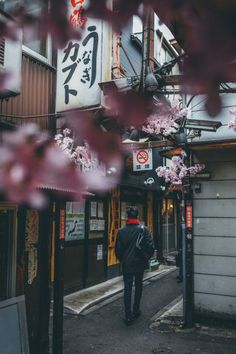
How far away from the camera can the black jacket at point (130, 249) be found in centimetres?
789

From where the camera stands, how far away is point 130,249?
8008 mm

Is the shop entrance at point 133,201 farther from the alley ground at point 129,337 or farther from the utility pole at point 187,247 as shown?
the utility pole at point 187,247

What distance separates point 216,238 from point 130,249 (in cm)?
186

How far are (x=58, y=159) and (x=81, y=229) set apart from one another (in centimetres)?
998

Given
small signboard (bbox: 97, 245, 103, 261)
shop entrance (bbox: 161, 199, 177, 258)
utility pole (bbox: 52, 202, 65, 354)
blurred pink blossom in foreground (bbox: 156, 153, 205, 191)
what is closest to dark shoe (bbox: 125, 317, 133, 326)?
utility pole (bbox: 52, 202, 65, 354)

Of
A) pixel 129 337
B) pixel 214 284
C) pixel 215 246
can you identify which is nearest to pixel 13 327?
pixel 129 337

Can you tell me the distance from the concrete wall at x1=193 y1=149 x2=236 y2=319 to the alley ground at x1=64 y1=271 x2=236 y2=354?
696 mm

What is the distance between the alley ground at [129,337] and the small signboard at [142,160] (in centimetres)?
458

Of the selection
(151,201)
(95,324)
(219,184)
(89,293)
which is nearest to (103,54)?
(219,184)

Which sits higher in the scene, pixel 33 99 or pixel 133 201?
pixel 33 99

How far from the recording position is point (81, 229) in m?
11.0

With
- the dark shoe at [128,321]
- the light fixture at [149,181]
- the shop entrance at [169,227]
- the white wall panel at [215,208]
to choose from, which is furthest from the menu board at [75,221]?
the shop entrance at [169,227]

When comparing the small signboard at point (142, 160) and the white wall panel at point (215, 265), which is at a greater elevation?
the small signboard at point (142, 160)

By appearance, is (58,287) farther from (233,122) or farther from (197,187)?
(233,122)
